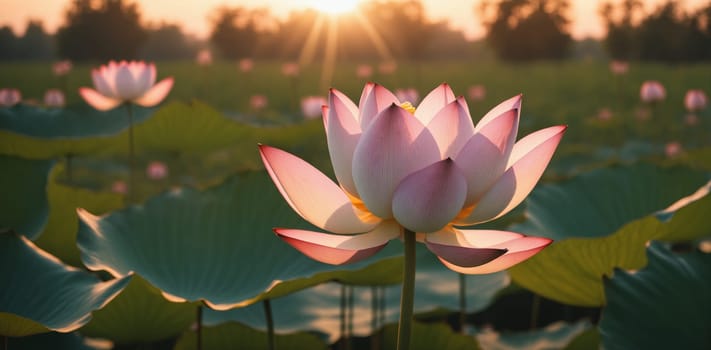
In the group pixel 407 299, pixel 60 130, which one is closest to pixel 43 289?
pixel 407 299

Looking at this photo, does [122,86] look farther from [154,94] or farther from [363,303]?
[363,303]

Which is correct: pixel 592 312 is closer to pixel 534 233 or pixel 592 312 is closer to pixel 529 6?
pixel 534 233

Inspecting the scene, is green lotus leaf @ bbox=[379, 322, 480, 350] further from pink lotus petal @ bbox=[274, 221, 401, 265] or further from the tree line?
the tree line

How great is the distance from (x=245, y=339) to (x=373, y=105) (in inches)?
26.6

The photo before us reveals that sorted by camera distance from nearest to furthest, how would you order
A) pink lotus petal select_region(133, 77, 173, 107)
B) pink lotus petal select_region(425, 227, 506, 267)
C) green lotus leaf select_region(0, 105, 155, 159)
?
pink lotus petal select_region(425, 227, 506, 267), green lotus leaf select_region(0, 105, 155, 159), pink lotus petal select_region(133, 77, 173, 107)

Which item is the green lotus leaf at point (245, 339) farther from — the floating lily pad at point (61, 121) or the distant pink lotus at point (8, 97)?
the distant pink lotus at point (8, 97)

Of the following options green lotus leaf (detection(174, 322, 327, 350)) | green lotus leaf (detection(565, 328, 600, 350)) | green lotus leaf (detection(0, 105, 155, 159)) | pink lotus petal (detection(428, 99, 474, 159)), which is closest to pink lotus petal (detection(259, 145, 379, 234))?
pink lotus petal (detection(428, 99, 474, 159))

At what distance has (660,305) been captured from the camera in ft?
2.55

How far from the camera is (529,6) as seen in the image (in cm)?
3169

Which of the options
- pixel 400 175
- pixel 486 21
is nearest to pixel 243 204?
pixel 400 175

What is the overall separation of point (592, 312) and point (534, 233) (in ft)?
3.45

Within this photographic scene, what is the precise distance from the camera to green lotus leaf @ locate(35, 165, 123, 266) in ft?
4.13

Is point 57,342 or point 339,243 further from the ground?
point 339,243

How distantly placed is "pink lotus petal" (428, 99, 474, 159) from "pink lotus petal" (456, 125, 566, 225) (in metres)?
0.05
